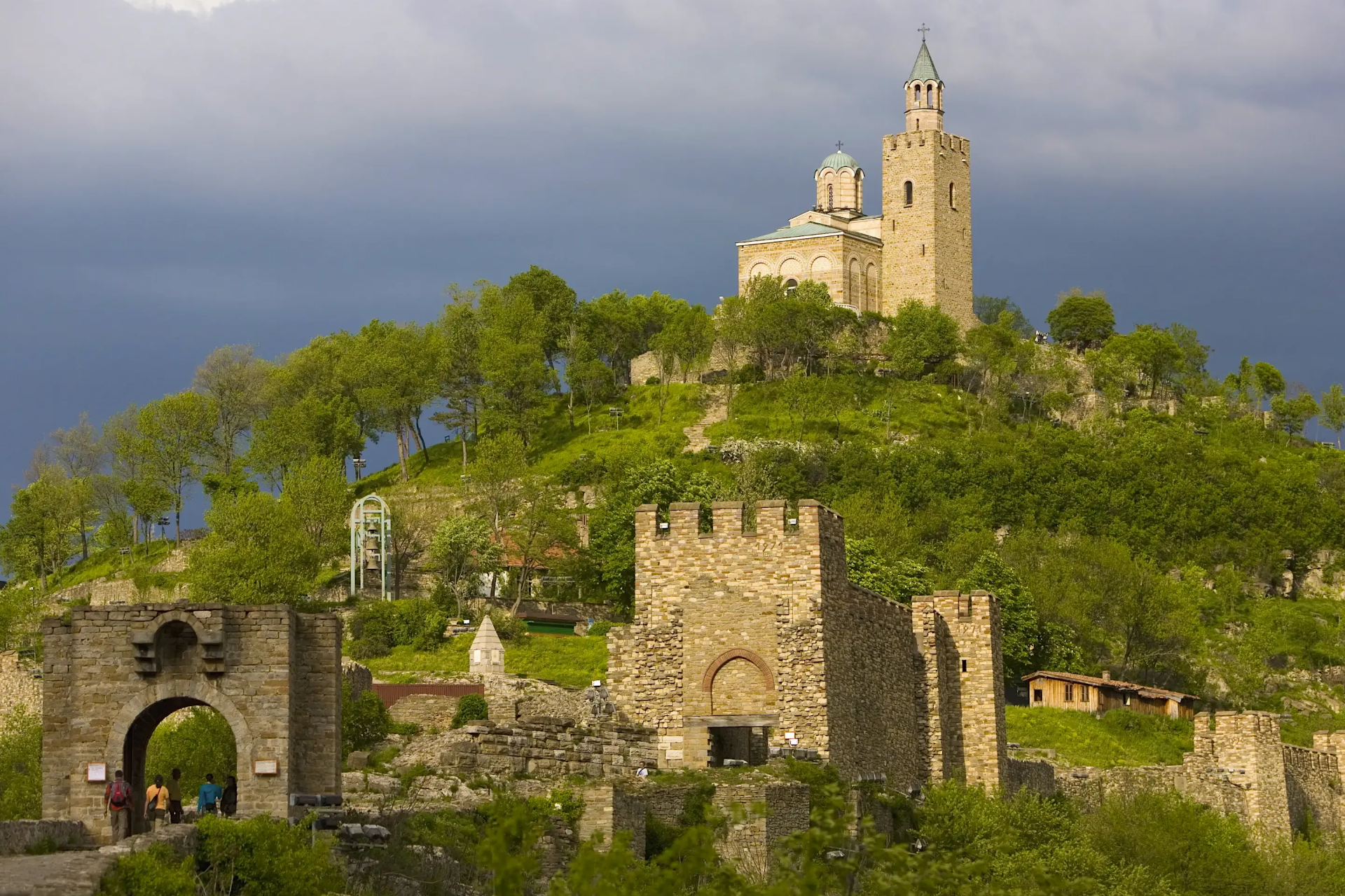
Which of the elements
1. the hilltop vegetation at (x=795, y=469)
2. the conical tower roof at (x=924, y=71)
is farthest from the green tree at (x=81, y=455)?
the conical tower roof at (x=924, y=71)

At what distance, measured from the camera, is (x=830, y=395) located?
10500 cm

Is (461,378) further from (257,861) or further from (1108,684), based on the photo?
(257,861)

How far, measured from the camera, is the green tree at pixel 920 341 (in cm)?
11175

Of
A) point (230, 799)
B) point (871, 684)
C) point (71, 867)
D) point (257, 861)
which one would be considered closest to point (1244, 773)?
point (871, 684)

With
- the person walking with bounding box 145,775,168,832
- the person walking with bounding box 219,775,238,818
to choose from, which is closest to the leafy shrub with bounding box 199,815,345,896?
the person walking with bounding box 219,775,238,818

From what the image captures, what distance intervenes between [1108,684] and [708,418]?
3907 centimetres

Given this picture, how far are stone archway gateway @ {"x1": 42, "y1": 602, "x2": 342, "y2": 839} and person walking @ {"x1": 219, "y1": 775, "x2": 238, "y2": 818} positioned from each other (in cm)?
42

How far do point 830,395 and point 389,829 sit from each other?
76515 mm

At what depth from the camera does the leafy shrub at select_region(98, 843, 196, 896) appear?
Result: 2212cm

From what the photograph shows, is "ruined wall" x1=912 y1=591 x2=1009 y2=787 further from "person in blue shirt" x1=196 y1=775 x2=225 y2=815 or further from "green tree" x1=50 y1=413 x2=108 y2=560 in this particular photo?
"green tree" x1=50 y1=413 x2=108 y2=560

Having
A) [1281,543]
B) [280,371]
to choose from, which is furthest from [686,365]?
[1281,543]

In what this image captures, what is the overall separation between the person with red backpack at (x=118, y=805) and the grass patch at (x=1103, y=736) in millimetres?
37658

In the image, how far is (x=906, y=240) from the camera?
120 m

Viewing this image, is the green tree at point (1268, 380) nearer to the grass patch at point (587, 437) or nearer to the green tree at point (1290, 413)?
the green tree at point (1290, 413)
